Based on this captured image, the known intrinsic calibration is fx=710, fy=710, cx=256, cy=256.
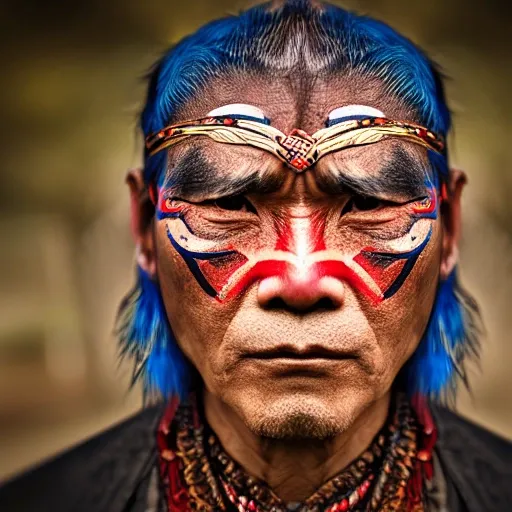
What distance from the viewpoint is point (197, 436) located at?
1715 mm

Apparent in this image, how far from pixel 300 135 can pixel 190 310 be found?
0.44m

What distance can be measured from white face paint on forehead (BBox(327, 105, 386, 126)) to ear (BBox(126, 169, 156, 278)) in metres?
0.52

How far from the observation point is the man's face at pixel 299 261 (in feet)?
4.60

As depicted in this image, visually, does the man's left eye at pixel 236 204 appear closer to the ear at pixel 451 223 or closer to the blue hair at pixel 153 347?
the blue hair at pixel 153 347

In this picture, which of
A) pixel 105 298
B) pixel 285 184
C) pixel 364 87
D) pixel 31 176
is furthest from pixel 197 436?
pixel 31 176

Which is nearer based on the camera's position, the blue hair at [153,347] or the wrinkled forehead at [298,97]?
the wrinkled forehead at [298,97]

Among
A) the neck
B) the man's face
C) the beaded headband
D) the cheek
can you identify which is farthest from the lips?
the beaded headband

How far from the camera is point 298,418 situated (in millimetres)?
1407

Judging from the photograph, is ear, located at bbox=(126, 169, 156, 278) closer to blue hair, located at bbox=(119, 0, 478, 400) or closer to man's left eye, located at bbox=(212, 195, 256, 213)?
blue hair, located at bbox=(119, 0, 478, 400)

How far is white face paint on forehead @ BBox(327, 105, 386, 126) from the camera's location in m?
1.46

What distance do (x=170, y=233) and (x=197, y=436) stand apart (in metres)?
0.51

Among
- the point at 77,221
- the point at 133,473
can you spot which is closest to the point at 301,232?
the point at 133,473

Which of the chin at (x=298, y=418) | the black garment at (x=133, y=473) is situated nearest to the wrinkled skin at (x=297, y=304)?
the chin at (x=298, y=418)

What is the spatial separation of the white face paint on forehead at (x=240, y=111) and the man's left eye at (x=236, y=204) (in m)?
0.17
